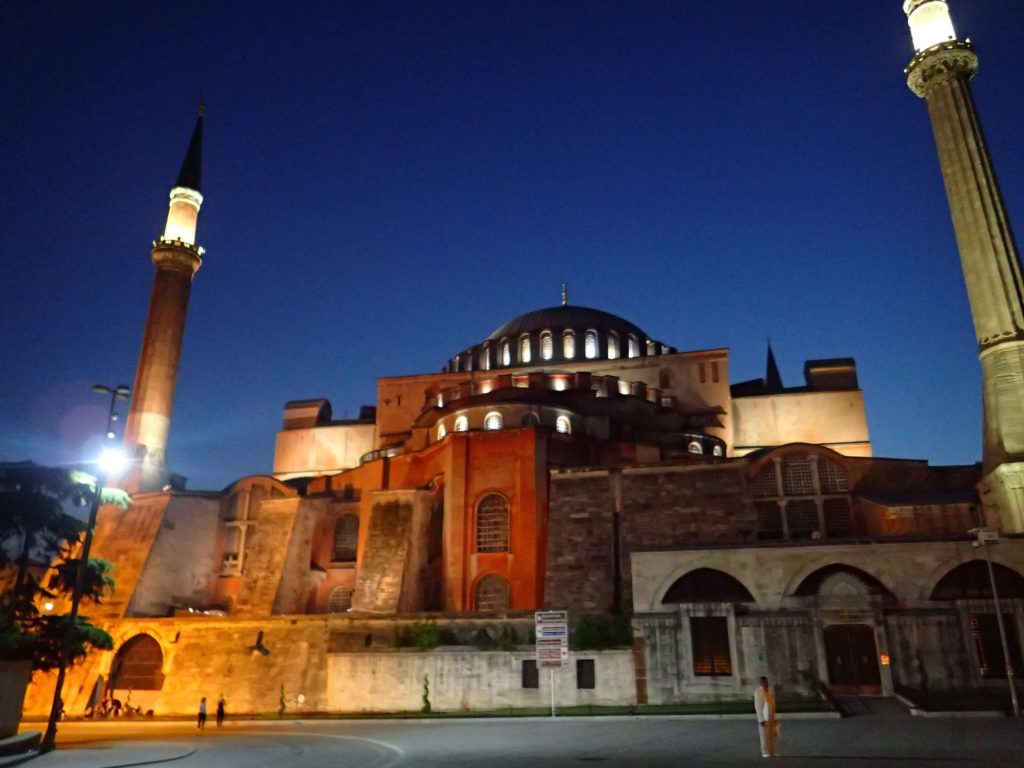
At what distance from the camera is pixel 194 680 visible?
22453 millimetres

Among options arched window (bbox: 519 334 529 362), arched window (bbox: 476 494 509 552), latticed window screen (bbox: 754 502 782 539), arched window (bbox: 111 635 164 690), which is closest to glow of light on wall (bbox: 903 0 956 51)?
latticed window screen (bbox: 754 502 782 539)

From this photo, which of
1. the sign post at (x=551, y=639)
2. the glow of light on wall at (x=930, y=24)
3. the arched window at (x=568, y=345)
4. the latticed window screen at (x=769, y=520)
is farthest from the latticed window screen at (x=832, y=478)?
the arched window at (x=568, y=345)

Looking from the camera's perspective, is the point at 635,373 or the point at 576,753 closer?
the point at 576,753

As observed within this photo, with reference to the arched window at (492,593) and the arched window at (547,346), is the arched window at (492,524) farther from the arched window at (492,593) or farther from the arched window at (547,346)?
the arched window at (547,346)

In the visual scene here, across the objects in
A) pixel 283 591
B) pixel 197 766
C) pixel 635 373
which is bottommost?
pixel 197 766

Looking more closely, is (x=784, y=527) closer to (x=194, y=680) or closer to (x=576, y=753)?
(x=576, y=753)

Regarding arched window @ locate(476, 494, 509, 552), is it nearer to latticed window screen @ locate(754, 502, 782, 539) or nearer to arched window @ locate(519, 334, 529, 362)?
latticed window screen @ locate(754, 502, 782, 539)

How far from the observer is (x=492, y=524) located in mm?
25047

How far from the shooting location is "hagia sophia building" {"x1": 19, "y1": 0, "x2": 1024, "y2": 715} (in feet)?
57.6

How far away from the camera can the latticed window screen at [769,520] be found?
79.4 ft

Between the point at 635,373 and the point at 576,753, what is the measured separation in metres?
28.6

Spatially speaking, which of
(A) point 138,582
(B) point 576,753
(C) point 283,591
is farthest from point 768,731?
A: (A) point 138,582

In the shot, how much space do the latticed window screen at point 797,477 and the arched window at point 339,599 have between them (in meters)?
15.8

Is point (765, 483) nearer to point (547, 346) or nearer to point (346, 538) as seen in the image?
point (346, 538)
